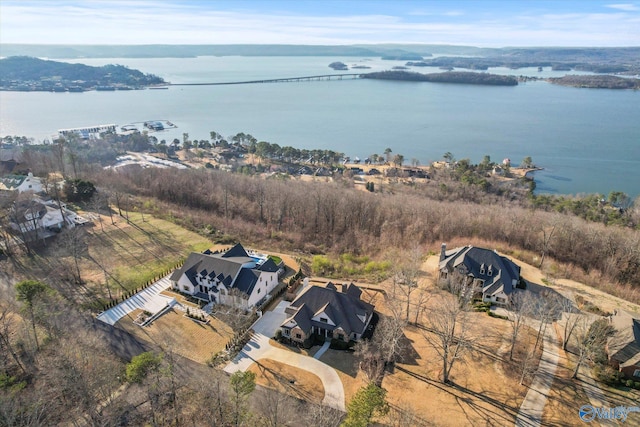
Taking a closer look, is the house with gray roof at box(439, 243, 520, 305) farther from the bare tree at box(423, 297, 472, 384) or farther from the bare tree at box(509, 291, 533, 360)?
the bare tree at box(423, 297, 472, 384)

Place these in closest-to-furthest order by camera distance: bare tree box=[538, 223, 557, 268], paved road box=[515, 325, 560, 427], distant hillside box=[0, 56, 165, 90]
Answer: paved road box=[515, 325, 560, 427], bare tree box=[538, 223, 557, 268], distant hillside box=[0, 56, 165, 90]

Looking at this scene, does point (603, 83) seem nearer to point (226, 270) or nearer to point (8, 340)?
point (226, 270)

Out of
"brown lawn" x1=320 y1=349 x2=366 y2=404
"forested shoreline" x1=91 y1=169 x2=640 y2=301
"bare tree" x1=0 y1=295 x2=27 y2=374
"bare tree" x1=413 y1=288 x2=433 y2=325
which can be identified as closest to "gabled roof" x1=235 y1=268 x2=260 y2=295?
"brown lawn" x1=320 y1=349 x2=366 y2=404

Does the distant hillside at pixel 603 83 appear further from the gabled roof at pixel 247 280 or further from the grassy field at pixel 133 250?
the gabled roof at pixel 247 280

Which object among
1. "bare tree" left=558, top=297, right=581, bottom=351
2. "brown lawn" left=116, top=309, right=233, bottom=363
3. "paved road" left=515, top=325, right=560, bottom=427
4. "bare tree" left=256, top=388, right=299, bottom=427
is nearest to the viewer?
"bare tree" left=256, top=388, right=299, bottom=427

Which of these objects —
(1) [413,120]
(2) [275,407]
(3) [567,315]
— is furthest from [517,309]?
(1) [413,120]

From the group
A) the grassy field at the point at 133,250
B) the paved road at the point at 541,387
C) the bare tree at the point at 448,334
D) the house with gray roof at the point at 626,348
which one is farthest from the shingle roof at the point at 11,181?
the house with gray roof at the point at 626,348

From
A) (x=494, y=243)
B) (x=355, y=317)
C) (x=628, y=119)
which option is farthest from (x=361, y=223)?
(x=628, y=119)
